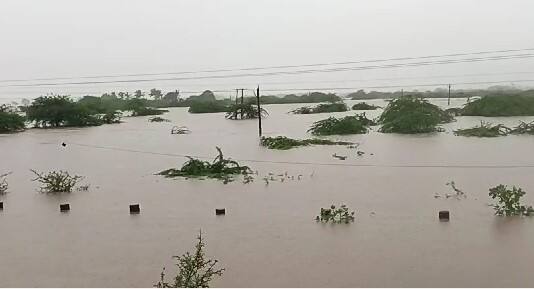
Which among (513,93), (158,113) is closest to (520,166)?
(513,93)

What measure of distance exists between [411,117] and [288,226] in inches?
477

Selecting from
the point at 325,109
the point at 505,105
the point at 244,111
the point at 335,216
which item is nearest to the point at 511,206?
the point at 335,216

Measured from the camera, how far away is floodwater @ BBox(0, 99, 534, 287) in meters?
4.39

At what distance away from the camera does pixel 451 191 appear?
7543 millimetres

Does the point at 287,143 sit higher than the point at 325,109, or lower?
lower

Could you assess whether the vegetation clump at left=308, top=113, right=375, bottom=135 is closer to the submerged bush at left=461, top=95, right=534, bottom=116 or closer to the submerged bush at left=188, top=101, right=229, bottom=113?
the submerged bush at left=461, top=95, right=534, bottom=116

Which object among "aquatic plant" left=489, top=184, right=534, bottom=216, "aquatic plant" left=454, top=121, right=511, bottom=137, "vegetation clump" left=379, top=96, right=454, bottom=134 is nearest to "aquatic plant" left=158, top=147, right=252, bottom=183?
"aquatic plant" left=489, top=184, right=534, bottom=216

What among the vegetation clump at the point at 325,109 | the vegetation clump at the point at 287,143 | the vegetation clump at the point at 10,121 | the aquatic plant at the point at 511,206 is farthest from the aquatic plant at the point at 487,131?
the vegetation clump at the point at 10,121

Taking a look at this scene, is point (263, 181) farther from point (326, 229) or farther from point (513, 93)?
point (513, 93)

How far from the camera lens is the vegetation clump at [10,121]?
21.9 meters

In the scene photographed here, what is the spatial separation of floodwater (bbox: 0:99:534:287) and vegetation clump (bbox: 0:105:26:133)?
37.5 feet

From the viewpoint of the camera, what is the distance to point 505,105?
21.8 metres

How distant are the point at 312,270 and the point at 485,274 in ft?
4.34

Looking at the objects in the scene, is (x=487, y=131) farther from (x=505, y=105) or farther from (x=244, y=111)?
(x=244, y=111)
